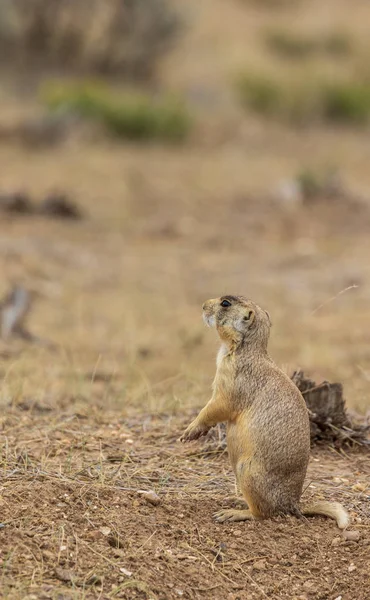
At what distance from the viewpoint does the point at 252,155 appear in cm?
1720

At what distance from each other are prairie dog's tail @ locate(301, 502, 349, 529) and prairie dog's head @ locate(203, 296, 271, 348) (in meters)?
0.66

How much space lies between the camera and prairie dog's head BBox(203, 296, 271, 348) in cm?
389

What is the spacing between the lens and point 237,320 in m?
3.90

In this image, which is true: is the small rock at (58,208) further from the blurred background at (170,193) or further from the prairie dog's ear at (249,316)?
the prairie dog's ear at (249,316)

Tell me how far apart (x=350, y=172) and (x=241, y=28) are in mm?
12227

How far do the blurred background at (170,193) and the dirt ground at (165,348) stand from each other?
0.14 ft

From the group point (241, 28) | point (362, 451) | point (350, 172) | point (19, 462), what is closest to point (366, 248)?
point (350, 172)

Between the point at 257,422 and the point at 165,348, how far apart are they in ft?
14.3

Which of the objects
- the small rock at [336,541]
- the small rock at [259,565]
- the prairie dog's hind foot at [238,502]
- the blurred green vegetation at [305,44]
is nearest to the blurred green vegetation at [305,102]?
the blurred green vegetation at [305,44]

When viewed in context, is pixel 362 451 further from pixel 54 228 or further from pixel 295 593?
pixel 54 228

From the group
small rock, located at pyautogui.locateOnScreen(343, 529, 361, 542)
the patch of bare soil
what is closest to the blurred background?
the patch of bare soil

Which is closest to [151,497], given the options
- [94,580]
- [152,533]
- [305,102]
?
[152,533]

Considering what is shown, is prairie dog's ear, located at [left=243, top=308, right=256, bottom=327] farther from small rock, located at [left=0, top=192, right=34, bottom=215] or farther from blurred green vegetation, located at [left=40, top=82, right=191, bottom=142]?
blurred green vegetation, located at [left=40, top=82, right=191, bottom=142]

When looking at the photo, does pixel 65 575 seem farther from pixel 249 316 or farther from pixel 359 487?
pixel 359 487
